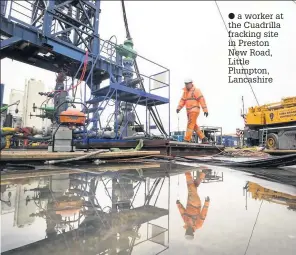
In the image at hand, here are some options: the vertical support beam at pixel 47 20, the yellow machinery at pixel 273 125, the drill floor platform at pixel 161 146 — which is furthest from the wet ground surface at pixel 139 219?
the yellow machinery at pixel 273 125

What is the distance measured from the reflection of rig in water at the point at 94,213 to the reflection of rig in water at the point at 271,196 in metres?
0.80

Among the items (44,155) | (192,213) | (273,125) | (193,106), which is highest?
(193,106)

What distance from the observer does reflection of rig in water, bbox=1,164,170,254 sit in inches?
36.7

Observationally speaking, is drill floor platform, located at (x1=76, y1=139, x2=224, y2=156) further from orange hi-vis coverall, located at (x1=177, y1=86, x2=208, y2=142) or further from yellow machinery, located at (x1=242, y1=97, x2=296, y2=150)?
yellow machinery, located at (x1=242, y1=97, x2=296, y2=150)

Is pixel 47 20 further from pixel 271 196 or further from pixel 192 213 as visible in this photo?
pixel 271 196

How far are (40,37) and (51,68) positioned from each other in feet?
4.61

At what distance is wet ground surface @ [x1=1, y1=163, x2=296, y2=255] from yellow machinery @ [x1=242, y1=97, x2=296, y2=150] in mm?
6981

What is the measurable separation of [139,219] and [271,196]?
1271mm

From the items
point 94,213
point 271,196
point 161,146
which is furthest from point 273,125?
point 94,213

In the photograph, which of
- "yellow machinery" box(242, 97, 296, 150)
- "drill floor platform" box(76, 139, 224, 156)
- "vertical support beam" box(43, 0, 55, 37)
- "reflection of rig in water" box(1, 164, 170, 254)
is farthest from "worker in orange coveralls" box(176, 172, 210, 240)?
→ "yellow machinery" box(242, 97, 296, 150)

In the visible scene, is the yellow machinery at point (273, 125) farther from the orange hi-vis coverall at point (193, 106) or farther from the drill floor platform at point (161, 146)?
the drill floor platform at point (161, 146)

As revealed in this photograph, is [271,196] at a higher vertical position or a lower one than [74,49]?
lower

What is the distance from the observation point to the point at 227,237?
1033 mm

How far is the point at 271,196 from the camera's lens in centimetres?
183
